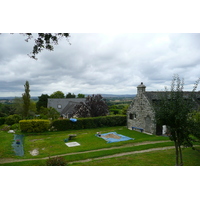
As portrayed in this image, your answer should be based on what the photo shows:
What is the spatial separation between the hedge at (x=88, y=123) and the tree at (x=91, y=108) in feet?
5.76

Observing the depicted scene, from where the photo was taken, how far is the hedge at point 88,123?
19803mm

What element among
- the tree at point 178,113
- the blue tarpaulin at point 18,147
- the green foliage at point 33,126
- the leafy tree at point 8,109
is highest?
the tree at point 178,113

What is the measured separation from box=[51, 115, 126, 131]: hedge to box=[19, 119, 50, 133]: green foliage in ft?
4.04

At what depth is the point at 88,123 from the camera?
68.7 feet

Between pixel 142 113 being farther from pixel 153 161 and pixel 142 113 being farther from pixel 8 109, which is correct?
pixel 8 109

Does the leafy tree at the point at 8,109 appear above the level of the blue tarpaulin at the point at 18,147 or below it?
above

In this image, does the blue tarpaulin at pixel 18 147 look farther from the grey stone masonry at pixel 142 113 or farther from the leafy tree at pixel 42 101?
the leafy tree at pixel 42 101

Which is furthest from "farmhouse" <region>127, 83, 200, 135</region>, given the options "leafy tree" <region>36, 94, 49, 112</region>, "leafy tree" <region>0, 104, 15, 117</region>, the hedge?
"leafy tree" <region>36, 94, 49, 112</region>

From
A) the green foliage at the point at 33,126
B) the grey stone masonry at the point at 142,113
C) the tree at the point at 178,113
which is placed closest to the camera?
the tree at the point at 178,113

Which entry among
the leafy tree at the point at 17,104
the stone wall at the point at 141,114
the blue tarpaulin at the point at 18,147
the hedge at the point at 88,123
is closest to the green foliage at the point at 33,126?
the hedge at the point at 88,123

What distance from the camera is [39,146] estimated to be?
43.6ft

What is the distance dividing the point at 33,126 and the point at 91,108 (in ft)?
26.6

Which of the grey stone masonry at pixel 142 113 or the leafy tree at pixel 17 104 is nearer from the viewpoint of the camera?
the grey stone masonry at pixel 142 113
